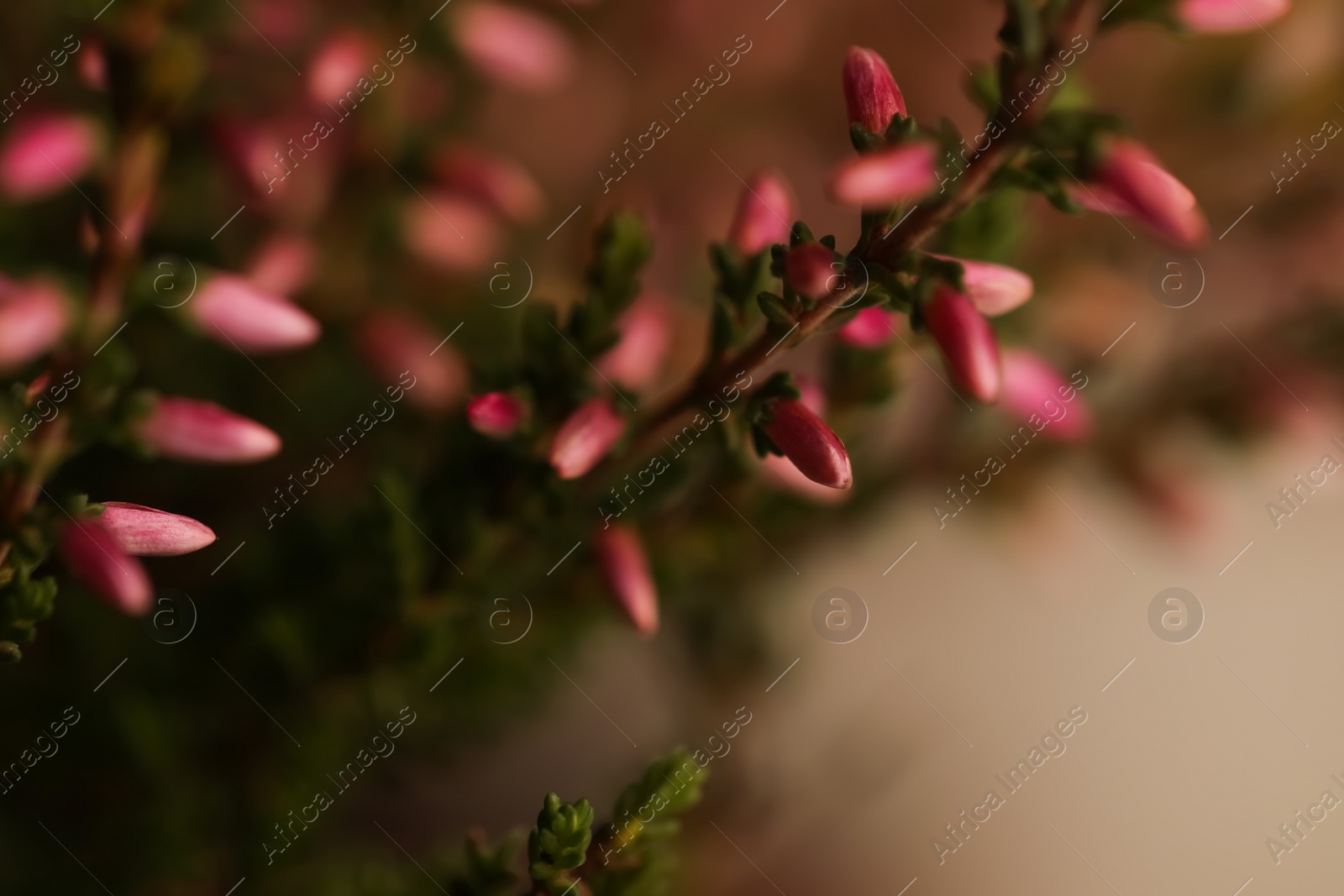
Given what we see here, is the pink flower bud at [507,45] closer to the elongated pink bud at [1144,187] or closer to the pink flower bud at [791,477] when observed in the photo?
the pink flower bud at [791,477]

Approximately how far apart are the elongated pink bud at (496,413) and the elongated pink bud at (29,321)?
15cm

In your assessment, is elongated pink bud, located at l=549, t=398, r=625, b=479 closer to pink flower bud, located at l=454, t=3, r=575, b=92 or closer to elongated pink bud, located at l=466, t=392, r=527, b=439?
elongated pink bud, located at l=466, t=392, r=527, b=439

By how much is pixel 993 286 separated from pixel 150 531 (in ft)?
1.01

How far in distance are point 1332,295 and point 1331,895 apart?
1.79 feet

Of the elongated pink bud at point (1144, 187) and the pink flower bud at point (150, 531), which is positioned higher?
the pink flower bud at point (150, 531)

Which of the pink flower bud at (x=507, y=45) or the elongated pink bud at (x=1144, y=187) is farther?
the pink flower bud at (x=507, y=45)

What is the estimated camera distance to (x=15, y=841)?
0.54 meters

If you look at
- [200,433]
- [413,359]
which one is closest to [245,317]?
[200,433]

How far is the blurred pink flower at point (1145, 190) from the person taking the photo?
0.30 metres

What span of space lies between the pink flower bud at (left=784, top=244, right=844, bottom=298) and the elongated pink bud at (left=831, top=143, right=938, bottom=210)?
0.08 ft

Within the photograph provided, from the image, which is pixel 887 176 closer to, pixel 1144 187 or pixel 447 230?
pixel 1144 187

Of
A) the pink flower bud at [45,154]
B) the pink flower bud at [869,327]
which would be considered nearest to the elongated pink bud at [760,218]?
the pink flower bud at [869,327]

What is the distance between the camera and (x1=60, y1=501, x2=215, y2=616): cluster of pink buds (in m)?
0.35

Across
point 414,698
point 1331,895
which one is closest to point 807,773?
point 414,698
